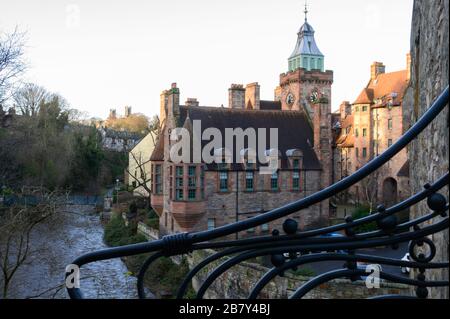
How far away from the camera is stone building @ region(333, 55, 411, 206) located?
4175cm

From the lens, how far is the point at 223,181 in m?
28.4

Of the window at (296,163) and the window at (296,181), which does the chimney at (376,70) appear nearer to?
the window at (296,163)

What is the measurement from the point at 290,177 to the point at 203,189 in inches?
287

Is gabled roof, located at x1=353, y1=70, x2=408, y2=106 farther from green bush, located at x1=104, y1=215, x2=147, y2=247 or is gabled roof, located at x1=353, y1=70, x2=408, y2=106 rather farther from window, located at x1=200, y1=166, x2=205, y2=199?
green bush, located at x1=104, y1=215, x2=147, y2=247

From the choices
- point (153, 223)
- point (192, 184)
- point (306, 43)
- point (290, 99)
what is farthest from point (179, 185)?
point (306, 43)

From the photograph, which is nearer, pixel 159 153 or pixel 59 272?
pixel 59 272

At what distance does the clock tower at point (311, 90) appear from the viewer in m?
31.9

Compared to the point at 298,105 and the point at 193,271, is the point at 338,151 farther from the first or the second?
the point at 193,271

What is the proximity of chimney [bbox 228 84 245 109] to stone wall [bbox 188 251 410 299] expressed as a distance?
19.8 m

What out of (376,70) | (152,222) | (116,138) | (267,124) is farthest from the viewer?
(116,138)

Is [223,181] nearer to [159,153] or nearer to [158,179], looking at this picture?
[158,179]

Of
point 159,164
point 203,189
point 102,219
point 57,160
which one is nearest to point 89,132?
point 57,160

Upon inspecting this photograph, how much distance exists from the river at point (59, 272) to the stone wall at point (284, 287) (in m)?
5.29

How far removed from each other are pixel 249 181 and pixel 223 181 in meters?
2.12
